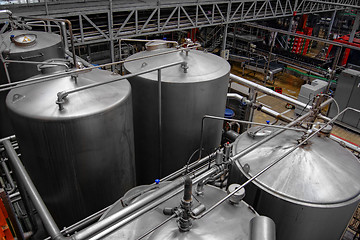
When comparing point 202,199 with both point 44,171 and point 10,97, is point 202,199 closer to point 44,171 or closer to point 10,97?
A: point 44,171

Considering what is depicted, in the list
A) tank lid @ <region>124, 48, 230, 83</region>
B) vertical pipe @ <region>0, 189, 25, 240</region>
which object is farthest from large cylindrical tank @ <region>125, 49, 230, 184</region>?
vertical pipe @ <region>0, 189, 25, 240</region>

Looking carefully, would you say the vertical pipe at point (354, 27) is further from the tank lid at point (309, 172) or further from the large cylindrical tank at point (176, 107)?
the tank lid at point (309, 172)

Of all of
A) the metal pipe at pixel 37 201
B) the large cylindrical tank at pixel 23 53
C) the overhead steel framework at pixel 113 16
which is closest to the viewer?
the metal pipe at pixel 37 201

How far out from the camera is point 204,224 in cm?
226

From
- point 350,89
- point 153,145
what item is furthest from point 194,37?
point 153,145

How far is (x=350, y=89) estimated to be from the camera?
902 cm

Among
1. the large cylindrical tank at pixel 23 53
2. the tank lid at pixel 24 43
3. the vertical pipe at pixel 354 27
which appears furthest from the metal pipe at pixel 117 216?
the vertical pipe at pixel 354 27

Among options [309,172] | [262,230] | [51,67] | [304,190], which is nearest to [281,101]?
[309,172]

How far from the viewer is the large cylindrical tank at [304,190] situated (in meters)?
2.75

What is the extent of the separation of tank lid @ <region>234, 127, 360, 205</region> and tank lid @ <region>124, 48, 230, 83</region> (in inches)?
43.2

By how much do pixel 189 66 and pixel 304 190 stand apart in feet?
6.95

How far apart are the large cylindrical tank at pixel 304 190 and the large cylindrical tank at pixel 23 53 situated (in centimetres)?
353

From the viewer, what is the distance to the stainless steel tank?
2.15 meters

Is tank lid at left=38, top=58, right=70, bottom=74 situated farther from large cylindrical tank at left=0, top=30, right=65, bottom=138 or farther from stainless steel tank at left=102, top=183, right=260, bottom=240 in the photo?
stainless steel tank at left=102, top=183, right=260, bottom=240
